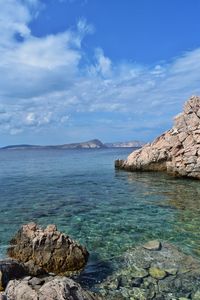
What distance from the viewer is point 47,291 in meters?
9.40

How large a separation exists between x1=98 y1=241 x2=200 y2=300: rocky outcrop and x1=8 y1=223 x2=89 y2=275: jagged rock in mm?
1927

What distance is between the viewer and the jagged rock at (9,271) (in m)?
11.2

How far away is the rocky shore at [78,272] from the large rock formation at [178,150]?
91.4 ft

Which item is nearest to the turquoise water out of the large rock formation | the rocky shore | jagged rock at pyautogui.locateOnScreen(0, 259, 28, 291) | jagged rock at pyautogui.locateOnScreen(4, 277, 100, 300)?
the rocky shore

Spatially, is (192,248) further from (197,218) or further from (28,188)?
(28,188)

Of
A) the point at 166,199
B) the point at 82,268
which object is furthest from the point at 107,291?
the point at 166,199

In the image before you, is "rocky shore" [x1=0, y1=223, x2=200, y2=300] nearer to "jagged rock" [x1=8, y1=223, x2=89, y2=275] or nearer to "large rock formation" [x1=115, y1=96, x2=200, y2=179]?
"jagged rock" [x1=8, y1=223, x2=89, y2=275]

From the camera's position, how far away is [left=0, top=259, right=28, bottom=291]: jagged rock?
11227 millimetres

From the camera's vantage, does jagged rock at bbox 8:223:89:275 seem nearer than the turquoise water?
Yes

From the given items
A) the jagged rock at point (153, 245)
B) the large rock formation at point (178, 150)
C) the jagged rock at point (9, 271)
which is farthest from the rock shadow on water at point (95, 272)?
the large rock formation at point (178, 150)

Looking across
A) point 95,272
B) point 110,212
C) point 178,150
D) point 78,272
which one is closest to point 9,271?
point 78,272

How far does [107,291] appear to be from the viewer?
12086 mm

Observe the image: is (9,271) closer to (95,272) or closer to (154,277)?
(95,272)

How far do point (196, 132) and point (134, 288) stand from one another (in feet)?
119
